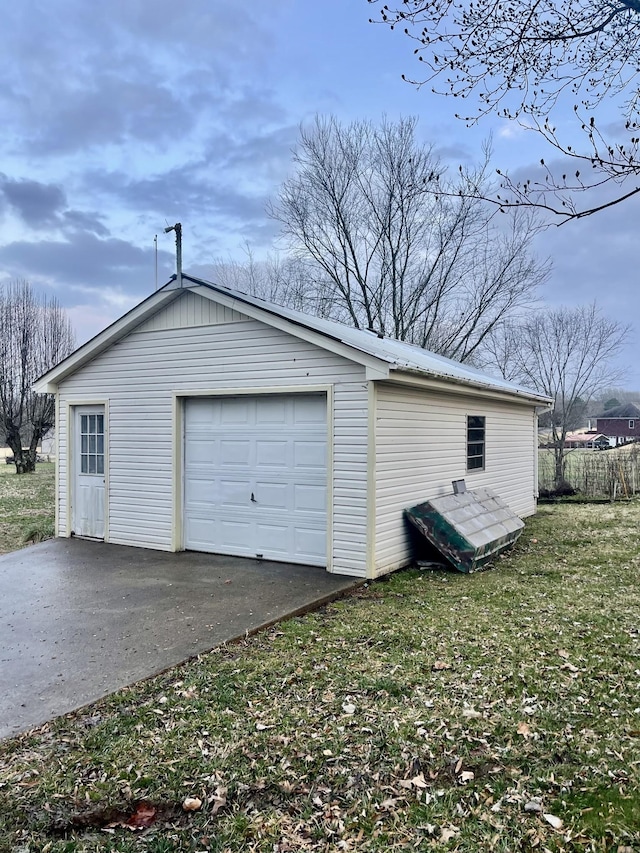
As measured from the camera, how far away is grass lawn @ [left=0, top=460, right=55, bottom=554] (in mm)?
10883

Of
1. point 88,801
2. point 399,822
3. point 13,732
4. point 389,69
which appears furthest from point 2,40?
point 399,822

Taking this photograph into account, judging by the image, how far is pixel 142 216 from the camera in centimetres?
1425

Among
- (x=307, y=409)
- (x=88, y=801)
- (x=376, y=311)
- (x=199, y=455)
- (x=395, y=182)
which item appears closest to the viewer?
(x=88, y=801)

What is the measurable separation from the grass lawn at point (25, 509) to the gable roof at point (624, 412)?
48.3 metres

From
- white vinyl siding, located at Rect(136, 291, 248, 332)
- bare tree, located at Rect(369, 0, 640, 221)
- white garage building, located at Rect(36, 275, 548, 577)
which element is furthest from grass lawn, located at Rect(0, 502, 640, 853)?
white vinyl siding, located at Rect(136, 291, 248, 332)

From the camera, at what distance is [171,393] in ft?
27.7

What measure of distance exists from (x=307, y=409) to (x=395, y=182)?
17483 millimetres

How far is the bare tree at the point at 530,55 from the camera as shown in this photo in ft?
12.9

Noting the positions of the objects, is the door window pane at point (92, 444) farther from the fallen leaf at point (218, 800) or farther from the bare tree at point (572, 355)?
the bare tree at point (572, 355)

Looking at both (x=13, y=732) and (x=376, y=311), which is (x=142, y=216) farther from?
(x=13, y=732)

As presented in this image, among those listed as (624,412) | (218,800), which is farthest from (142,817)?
(624,412)

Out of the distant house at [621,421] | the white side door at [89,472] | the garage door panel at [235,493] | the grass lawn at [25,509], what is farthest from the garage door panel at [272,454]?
the distant house at [621,421]

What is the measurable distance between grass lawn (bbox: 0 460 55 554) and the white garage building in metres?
1.75

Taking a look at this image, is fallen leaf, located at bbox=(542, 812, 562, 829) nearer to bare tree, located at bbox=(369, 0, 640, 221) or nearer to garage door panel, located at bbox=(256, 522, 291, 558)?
bare tree, located at bbox=(369, 0, 640, 221)
